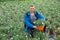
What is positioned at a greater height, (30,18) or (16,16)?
(30,18)

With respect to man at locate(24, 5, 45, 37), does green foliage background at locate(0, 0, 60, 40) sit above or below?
below

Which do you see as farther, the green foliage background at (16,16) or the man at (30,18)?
the green foliage background at (16,16)

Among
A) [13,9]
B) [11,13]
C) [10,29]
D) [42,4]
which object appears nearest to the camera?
[10,29]

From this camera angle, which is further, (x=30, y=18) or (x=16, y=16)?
(x=16, y=16)

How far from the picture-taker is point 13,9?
1148 cm

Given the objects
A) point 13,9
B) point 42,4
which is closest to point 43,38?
point 13,9

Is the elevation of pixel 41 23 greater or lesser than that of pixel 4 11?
greater

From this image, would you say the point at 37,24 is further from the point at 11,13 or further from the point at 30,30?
the point at 11,13

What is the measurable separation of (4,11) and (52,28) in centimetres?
420

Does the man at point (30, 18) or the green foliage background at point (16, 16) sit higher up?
the man at point (30, 18)

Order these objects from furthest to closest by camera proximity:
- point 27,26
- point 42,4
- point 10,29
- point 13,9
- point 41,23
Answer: point 42,4 < point 13,9 < point 10,29 < point 27,26 < point 41,23

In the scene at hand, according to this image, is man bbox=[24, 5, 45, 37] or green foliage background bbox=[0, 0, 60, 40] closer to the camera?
man bbox=[24, 5, 45, 37]

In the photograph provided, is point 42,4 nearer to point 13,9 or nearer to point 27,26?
point 13,9

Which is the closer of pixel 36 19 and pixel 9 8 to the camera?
pixel 36 19
